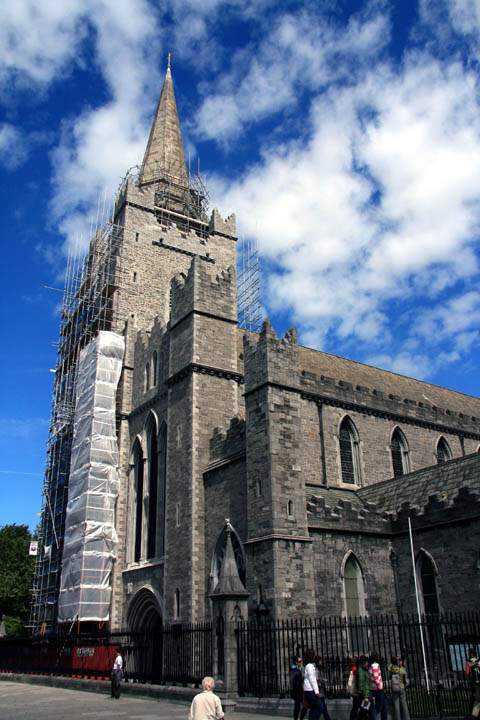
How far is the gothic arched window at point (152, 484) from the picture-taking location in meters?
26.4

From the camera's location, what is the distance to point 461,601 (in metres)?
18.9

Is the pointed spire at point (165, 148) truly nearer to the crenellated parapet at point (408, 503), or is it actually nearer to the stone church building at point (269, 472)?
the stone church building at point (269, 472)

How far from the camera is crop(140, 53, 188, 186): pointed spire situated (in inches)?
1641

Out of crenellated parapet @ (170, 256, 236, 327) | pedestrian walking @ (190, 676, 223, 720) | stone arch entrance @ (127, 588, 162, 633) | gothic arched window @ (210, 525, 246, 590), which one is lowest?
pedestrian walking @ (190, 676, 223, 720)

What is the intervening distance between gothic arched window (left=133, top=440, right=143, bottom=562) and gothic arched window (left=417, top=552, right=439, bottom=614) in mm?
11984

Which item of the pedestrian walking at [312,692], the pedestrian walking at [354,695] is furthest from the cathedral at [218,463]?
the pedestrian walking at [312,692]

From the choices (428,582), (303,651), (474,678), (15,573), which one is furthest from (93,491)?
(15,573)

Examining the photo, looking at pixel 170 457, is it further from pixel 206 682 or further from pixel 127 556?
pixel 206 682

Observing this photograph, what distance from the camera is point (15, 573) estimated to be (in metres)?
50.4

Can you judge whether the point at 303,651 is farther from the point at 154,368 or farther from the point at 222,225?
the point at 222,225

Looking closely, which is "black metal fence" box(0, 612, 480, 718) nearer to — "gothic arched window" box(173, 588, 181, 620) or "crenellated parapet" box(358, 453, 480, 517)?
"gothic arched window" box(173, 588, 181, 620)

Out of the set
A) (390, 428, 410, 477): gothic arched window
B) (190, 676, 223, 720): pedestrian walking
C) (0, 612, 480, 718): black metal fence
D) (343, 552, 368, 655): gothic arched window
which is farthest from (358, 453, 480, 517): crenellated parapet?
(190, 676, 223, 720): pedestrian walking

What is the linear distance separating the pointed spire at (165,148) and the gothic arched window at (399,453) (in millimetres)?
22110

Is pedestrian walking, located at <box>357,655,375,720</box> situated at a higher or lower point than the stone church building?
lower
